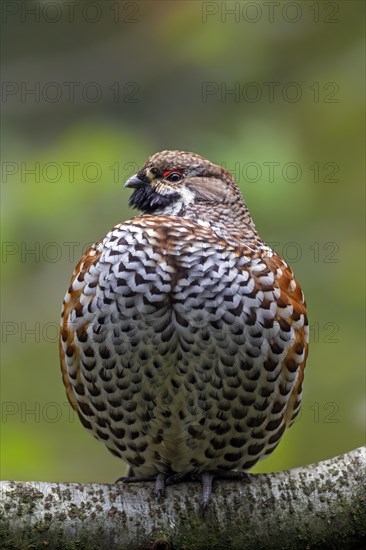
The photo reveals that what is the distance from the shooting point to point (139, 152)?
449cm

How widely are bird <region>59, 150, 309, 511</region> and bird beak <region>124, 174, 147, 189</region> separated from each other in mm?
223

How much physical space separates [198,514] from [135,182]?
1.40 metres

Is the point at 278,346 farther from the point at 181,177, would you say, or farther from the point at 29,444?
the point at 29,444

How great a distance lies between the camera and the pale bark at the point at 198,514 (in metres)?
3.20

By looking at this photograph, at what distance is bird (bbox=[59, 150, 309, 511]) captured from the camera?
3.52 metres

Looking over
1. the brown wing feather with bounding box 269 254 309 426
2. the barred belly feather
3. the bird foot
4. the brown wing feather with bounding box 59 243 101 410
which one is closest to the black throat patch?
the barred belly feather

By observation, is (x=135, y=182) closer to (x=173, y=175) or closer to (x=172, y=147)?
(x=173, y=175)

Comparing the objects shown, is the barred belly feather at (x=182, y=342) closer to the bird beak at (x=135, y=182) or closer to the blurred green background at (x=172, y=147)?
the bird beak at (x=135, y=182)

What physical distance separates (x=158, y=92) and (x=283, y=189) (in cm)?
127

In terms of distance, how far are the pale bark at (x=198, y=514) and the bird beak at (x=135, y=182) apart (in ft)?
4.08

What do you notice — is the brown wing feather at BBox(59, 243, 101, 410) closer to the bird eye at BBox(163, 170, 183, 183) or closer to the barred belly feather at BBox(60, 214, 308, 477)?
the barred belly feather at BBox(60, 214, 308, 477)

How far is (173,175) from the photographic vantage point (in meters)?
4.07

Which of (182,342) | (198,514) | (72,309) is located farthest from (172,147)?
(198,514)

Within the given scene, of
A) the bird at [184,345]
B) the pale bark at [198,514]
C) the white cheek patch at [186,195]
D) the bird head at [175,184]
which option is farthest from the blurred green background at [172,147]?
the pale bark at [198,514]
